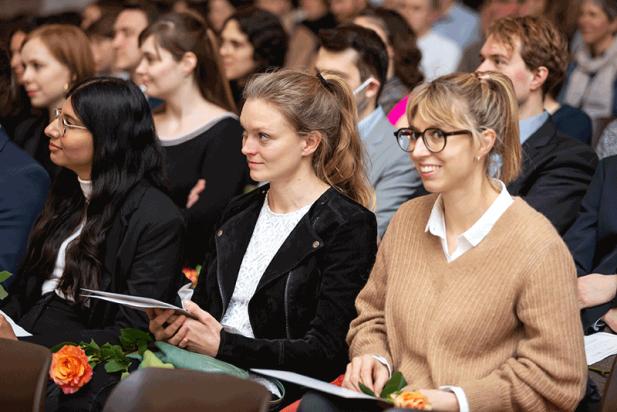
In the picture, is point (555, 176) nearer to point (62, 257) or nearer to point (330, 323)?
point (330, 323)

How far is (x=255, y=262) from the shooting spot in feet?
10.4

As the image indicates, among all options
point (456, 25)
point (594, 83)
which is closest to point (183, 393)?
point (594, 83)

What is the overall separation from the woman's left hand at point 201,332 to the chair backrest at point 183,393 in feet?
1.75

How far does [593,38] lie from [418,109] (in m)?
3.50

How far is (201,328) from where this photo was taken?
2.96 m

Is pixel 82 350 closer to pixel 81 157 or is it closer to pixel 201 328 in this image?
pixel 201 328

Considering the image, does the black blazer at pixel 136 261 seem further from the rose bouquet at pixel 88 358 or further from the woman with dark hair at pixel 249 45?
the woman with dark hair at pixel 249 45

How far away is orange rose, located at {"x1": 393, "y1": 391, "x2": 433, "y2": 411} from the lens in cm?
248

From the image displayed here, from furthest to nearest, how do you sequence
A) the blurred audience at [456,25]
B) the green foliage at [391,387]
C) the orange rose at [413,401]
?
the blurred audience at [456,25], the green foliage at [391,387], the orange rose at [413,401]

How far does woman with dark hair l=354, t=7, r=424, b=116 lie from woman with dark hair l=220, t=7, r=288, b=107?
1.81ft

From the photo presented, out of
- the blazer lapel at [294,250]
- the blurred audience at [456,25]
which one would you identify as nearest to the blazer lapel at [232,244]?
the blazer lapel at [294,250]

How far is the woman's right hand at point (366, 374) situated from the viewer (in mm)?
2748

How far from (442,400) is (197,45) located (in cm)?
250

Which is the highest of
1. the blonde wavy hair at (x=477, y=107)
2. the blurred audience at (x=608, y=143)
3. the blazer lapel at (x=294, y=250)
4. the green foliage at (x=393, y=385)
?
the blonde wavy hair at (x=477, y=107)
